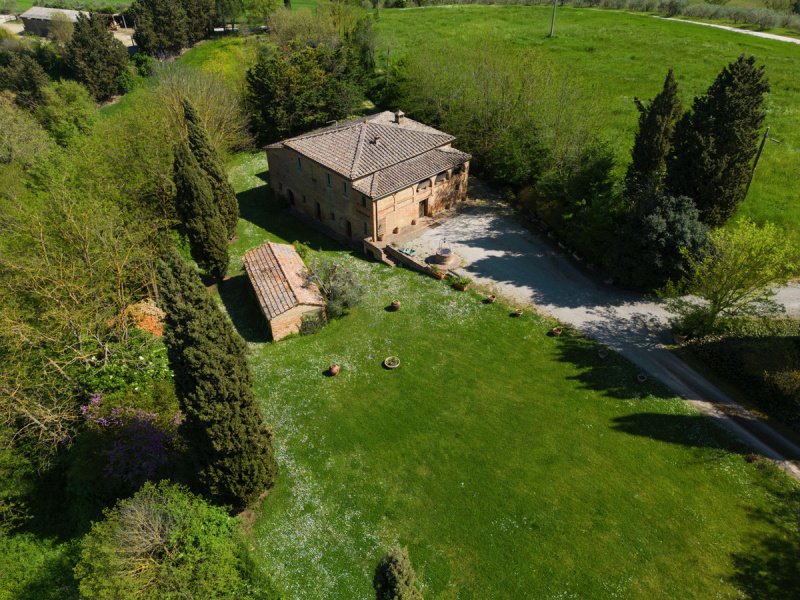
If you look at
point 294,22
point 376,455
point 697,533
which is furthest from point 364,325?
point 294,22

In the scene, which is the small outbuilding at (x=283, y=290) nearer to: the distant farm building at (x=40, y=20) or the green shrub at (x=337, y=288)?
the green shrub at (x=337, y=288)

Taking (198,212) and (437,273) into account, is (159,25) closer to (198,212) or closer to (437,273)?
(198,212)

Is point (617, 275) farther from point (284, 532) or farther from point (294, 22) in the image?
point (294, 22)

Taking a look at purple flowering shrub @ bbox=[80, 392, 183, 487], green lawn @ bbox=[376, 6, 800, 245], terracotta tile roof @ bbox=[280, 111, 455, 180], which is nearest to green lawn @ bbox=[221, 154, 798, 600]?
purple flowering shrub @ bbox=[80, 392, 183, 487]

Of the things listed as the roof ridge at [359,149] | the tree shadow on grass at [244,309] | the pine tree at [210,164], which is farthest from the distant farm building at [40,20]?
the tree shadow on grass at [244,309]

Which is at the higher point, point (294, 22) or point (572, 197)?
point (294, 22)

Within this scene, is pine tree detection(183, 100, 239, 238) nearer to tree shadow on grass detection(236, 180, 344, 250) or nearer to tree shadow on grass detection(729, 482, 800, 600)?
tree shadow on grass detection(236, 180, 344, 250)

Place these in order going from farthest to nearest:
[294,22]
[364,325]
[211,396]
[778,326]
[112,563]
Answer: [294,22]
[364,325]
[778,326]
[211,396]
[112,563]

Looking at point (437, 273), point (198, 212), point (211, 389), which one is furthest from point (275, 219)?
point (211, 389)
